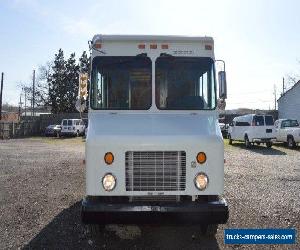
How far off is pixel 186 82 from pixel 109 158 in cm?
199

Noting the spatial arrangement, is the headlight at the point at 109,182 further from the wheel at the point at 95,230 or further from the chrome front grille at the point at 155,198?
the wheel at the point at 95,230

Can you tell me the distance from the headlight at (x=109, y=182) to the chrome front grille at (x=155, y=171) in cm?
20

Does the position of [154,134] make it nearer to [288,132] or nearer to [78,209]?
[78,209]

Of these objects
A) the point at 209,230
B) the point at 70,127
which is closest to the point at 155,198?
the point at 209,230

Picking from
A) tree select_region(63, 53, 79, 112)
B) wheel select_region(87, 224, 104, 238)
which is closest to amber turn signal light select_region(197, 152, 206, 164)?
wheel select_region(87, 224, 104, 238)

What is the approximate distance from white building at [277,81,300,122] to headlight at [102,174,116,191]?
A: 3682 cm

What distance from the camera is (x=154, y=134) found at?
6.46m

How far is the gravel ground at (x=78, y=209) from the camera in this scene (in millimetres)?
7039

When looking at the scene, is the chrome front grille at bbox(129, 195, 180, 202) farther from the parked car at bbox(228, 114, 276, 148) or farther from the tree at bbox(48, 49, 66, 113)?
the tree at bbox(48, 49, 66, 113)

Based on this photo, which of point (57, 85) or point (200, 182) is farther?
point (57, 85)

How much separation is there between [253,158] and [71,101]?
4367 cm

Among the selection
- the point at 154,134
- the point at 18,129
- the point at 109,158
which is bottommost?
the point at 109,158

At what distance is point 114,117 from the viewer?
285 inches

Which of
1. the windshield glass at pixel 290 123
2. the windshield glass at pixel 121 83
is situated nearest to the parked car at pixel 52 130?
the windshield glass at pixel 290 123
